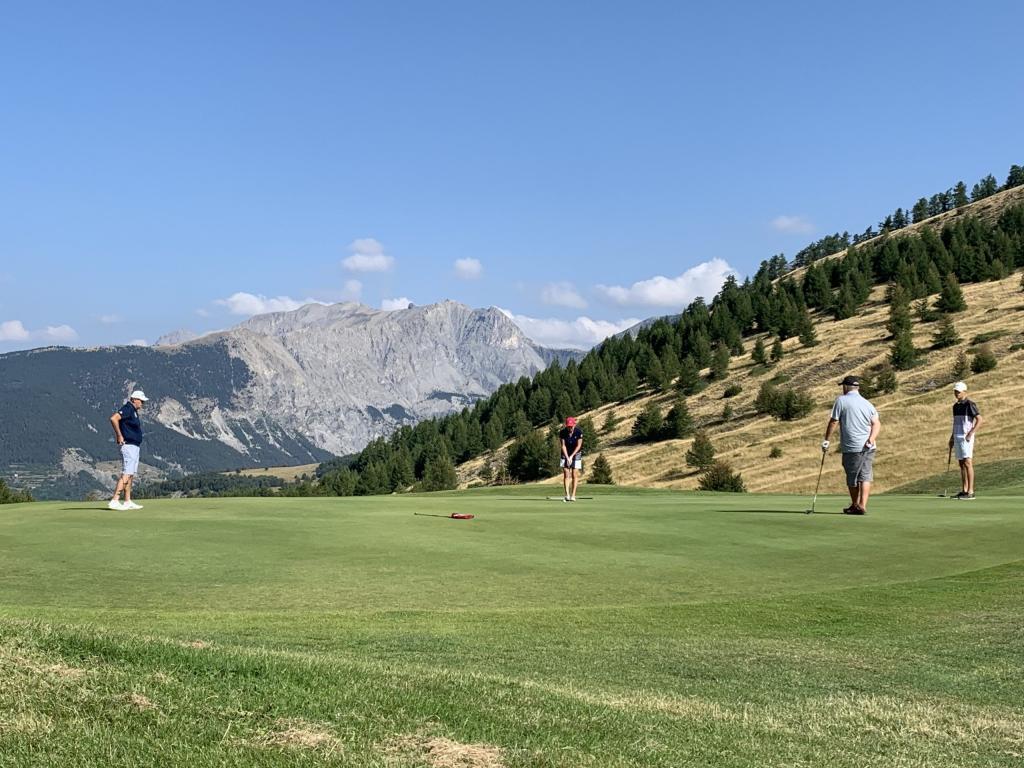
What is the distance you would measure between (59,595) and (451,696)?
7216mm

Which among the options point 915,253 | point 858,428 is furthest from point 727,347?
point 858,428

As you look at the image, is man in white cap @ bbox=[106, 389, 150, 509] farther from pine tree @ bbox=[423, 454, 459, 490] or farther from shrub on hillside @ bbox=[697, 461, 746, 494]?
pine tree @ bbox=[423, 454, 459, 490]

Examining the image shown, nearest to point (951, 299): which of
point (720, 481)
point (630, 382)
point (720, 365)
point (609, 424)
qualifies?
point (720, 365)

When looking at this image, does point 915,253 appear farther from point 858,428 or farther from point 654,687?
point 654,687

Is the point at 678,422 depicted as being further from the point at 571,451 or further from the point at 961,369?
the point at 571,451

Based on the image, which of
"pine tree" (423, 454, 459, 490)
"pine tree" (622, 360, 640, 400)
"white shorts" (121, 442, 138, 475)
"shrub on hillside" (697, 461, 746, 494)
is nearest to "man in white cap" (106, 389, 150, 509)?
"white shorts" (121, 442, 138, 475)

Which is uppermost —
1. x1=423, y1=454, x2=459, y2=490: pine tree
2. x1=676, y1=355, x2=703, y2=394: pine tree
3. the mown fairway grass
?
x1=676, y1=355, x2=703, y2=394: pine tree

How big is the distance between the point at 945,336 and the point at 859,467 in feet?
315

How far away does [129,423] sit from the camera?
22.5m

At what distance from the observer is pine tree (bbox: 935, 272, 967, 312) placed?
11538 cm

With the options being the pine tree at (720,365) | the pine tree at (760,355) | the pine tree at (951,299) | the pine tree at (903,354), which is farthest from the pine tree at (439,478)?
the pine tree at (951,299)

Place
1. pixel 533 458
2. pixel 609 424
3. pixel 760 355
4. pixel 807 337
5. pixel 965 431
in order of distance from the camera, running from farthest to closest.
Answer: pixel 807 337 < pixel 760 355 < pixel 609 424 < pixel 533 458 < pixel 965 431

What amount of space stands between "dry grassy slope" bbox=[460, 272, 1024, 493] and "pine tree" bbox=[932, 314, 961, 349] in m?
1.28

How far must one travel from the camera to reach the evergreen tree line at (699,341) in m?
136
